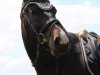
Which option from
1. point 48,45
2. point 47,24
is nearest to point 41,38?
point 48,45

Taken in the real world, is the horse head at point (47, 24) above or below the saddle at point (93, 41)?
above

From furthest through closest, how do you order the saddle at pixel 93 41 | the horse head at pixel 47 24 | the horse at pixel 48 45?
the saddle at pixel 93 41 < the horse at pixel 48 45 < the horse head at pixel 47 24

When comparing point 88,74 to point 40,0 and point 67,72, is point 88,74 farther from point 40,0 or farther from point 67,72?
point 40,0

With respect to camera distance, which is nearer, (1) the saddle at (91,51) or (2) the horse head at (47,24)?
(2) the horse head at (47,24)

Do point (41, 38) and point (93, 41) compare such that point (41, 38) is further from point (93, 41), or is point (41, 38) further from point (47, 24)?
point (93, 41)

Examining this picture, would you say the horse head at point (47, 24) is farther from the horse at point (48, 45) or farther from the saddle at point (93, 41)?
the saddle at point (93, 41)

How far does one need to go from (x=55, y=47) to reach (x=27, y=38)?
3.79 feet

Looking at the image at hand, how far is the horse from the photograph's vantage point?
11.1m

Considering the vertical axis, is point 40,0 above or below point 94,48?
above

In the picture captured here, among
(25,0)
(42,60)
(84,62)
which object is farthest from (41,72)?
(25,0)

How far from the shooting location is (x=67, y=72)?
36.6ft

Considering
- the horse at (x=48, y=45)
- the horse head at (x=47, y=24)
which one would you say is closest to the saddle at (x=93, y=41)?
the horse at (x=48, y=45)

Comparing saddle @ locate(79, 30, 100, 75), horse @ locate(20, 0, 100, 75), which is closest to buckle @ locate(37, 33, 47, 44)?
horse @ locate(20, 0, 100, 75)

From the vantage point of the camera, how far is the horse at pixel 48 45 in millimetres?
11117
